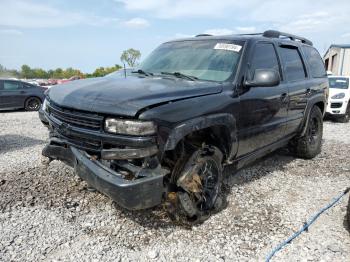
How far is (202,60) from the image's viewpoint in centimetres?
386

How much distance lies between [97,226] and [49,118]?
1181mm

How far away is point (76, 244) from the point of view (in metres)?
2.97

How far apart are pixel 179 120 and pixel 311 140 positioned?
12.2 ft

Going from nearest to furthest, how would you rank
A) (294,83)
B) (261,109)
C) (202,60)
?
(202,60) → (261,109) → (294,83)

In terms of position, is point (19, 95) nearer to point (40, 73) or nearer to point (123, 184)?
point (123, 184)

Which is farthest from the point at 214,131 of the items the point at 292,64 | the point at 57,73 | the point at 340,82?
the point at 57,73

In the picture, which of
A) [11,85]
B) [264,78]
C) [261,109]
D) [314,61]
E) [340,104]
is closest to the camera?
[264,78]

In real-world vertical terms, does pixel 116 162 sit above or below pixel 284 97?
below

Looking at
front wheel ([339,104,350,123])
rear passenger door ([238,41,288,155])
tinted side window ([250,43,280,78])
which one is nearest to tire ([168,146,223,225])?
rear passenger door ([238,41,288,155])

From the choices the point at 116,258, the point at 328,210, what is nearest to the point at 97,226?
the point at 116,258

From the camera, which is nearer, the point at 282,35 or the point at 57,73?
the point at 282,35

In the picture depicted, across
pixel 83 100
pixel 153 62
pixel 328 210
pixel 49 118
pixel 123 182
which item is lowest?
pixel 328 210

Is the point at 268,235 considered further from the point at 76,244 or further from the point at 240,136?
the point at 76,244

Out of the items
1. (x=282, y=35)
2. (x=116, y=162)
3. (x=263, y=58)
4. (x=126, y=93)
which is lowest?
(x=116, y=162)
